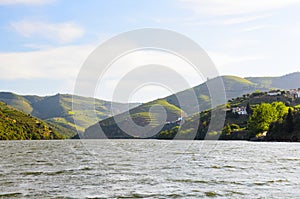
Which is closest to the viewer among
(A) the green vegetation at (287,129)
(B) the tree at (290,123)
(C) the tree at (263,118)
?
(A) the green vegetation at (287,129)

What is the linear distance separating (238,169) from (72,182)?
16.8 metres

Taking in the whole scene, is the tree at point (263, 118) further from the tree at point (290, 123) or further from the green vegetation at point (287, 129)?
the tree at point (290, 123)

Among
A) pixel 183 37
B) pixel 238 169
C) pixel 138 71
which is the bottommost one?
pixel 238 169

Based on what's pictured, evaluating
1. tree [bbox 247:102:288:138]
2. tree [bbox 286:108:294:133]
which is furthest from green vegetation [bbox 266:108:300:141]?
tree [bbox 247:102:288:138]

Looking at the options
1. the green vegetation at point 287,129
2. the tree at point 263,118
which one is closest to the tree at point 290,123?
the green vegetation at point 287,129

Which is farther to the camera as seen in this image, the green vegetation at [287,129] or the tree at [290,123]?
the tree at [290,123]

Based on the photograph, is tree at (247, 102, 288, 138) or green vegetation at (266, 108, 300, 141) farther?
tree at (247, 102, 288, 138)

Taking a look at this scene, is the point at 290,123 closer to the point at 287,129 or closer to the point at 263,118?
the point at 287,129

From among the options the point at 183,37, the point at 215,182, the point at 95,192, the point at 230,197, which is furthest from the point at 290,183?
the point at 183,37

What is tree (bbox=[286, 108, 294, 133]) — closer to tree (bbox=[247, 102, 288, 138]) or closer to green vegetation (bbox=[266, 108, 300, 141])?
green vegetation (bbox=[266, 108, 300, 141])

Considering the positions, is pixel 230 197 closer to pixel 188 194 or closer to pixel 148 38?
pixel 188 194

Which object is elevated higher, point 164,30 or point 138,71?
point 164,30

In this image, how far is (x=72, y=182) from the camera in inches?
1235

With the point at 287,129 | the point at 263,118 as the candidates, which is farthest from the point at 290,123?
the point at 263,118
